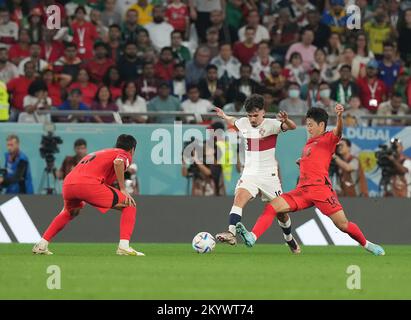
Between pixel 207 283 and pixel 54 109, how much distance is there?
1186 centimetres

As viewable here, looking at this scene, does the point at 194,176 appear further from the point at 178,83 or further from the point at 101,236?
the point at 178,83

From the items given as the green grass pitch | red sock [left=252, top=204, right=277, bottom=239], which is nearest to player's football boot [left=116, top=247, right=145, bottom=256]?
the green grass pitch

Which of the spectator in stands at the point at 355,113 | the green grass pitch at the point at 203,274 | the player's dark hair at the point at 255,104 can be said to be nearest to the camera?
the green grass pitch at the point at 203,274

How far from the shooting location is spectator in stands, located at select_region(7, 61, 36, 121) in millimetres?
24812

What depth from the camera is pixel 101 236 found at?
22750mm

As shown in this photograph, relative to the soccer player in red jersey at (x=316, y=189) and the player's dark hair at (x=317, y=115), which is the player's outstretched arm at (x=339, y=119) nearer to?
the soccer player in red jersey at (x=316, y=189)

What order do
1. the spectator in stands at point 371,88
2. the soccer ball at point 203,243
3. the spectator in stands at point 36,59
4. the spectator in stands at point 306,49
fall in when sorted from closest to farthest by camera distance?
1. the soccer ball at point 203,243
2. the spectator in stands at point 36,59
3. the spectator in stands at point 371,88
4. the spectator in stands at point 306,49

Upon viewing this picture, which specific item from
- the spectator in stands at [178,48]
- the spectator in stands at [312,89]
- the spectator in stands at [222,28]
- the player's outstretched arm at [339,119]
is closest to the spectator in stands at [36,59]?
the spectator in stands at [178,48]

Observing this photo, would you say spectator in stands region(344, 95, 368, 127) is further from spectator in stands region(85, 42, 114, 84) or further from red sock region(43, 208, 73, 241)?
red sock region(43, 208, 73, 241)

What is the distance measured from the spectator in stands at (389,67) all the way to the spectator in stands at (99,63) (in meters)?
5.87

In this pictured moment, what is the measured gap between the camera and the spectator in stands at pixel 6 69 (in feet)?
83.5

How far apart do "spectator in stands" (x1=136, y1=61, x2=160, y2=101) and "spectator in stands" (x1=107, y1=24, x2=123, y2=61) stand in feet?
3.27

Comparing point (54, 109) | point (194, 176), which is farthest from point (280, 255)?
point (54, 109)

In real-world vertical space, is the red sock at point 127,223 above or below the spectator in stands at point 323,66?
below
